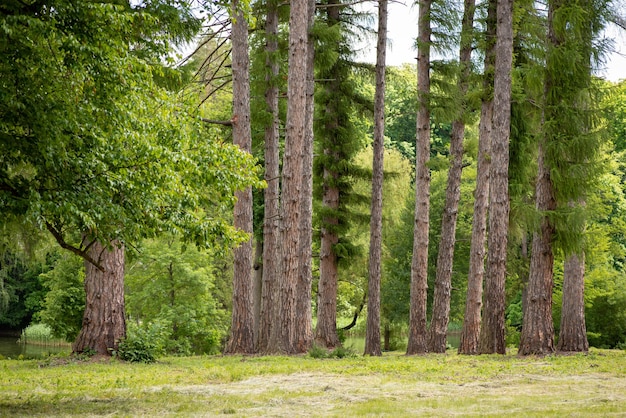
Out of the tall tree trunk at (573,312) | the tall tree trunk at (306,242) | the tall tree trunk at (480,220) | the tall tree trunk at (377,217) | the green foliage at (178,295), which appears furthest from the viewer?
the green foliage at (178,295)

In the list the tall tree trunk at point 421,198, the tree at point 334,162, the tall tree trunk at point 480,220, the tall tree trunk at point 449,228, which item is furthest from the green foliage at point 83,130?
the tall tree trunk at point 449,228

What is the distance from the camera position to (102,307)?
1608 centimetres

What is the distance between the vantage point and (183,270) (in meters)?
31.1

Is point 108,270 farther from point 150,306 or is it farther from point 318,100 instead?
point 150,306

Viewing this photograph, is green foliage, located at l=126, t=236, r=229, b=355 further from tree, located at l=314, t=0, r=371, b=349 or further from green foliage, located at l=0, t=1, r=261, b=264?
green foliage, located at l=0, t=1, r=261, b=264

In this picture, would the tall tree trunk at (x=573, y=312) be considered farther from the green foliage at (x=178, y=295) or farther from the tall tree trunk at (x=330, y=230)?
the green foliage at (x=178, y=295)

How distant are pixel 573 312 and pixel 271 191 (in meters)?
8.96

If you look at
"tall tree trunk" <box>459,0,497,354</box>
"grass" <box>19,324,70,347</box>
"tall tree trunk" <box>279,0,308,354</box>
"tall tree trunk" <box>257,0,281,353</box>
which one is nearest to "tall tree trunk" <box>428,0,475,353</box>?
"tall tree trunk" <box>459,0,497,354</box>

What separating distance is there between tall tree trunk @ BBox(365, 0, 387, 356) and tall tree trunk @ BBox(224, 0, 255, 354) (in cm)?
356

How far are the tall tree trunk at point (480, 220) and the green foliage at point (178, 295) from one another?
40.8 ft

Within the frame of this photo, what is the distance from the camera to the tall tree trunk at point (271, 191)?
70.4 ft

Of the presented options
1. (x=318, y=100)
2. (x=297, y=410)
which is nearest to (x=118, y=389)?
(x=297, y=410)

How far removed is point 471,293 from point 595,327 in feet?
39.3

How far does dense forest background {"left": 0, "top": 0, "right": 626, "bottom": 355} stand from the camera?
889 cm
